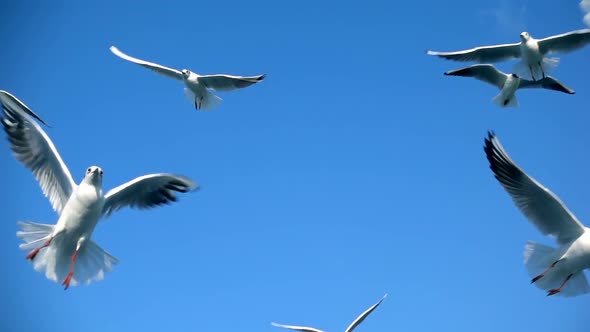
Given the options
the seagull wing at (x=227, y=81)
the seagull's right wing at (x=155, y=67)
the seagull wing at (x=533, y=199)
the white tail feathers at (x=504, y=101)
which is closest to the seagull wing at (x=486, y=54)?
the white tail feathers at (x=504, y=101)

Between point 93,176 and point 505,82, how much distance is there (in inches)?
361

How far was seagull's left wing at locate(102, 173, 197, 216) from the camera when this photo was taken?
10758mm

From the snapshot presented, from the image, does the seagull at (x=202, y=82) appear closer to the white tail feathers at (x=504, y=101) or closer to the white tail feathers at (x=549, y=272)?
the white tail feathers at (x=504, y=101)

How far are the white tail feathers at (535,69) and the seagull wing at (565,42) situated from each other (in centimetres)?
25

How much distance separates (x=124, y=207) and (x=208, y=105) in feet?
17.2

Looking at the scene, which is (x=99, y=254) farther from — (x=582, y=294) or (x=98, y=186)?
(x=582, y=294)

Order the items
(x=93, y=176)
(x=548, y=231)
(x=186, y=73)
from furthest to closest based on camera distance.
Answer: (x=186, y=73), (x=548, y=231), (x=93, y=176)

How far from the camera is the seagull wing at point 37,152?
33.8 ft

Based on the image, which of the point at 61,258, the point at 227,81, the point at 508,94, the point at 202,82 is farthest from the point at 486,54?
the point at 61,258

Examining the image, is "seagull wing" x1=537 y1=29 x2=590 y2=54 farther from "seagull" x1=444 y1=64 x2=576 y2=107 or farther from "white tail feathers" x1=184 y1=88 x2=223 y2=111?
"white tail feathers" x1=184 y1=88 x2=223 y2=111

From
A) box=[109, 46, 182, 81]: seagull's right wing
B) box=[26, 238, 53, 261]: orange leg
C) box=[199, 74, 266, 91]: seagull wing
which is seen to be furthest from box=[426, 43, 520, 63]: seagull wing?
box=[26, 238, 53, 261]: orange leg

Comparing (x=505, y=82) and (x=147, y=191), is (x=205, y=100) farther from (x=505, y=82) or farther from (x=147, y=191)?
(x=505, y=82)

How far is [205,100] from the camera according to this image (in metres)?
16.0

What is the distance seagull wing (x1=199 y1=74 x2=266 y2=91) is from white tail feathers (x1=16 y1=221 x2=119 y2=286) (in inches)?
213
